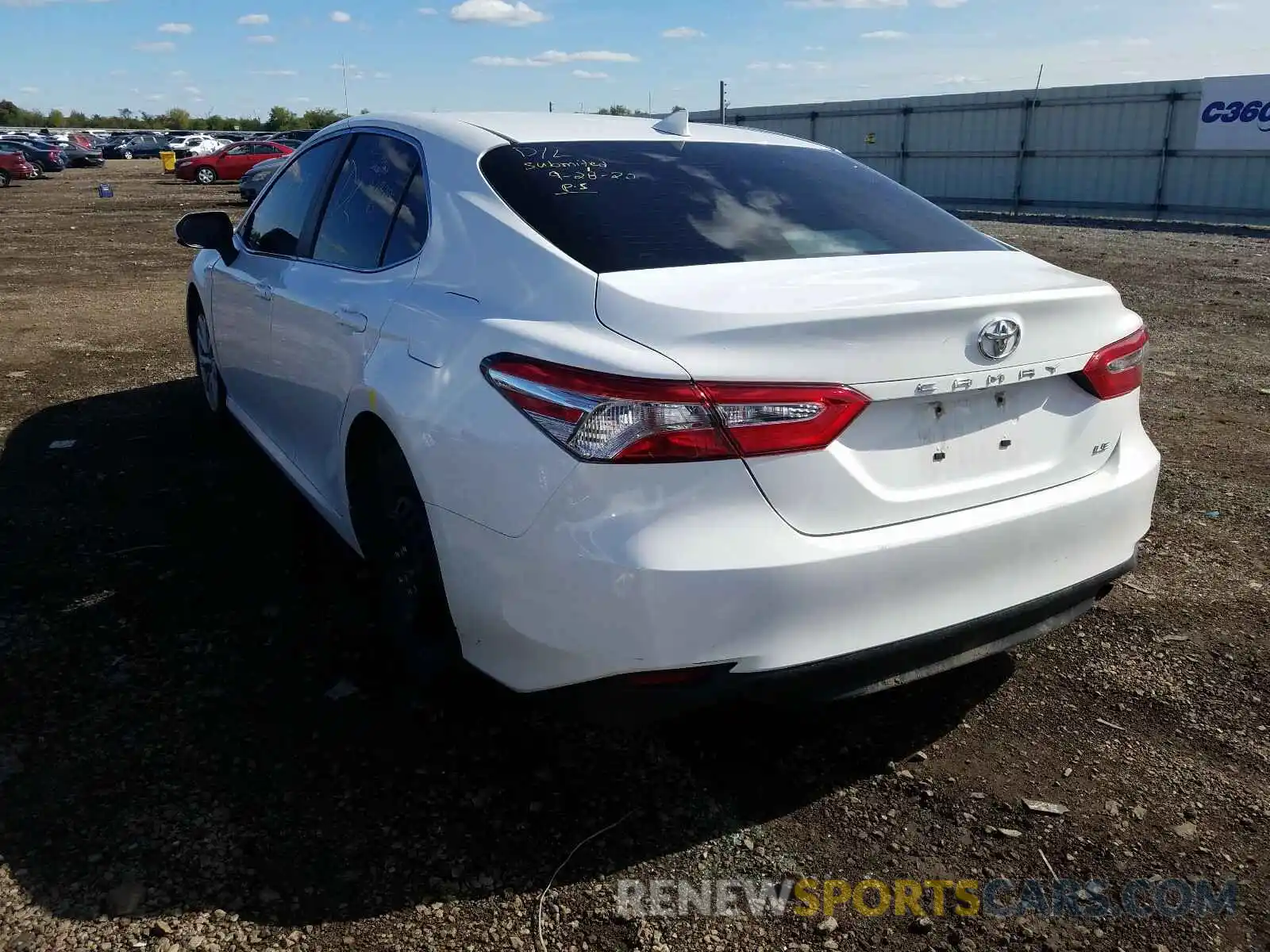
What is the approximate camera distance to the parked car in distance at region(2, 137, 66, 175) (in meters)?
40.9

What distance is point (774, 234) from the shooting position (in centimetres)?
285

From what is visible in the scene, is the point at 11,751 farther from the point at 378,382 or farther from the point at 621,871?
the point at 621,871

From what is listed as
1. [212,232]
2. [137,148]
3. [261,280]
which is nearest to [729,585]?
[261,280]

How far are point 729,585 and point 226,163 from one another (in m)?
36.6

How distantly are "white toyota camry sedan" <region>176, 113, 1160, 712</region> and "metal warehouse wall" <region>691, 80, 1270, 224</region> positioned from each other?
22.5 m

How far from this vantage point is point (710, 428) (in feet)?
7.06

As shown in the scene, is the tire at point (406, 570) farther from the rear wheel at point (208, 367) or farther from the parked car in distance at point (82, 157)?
the parked car in distance at point (82, 157)

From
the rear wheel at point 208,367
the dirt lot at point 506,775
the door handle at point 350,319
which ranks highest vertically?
the door handle at point 350,319

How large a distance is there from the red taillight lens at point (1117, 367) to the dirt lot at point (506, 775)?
99 centimetres

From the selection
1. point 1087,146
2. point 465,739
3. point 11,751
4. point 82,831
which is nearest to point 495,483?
point 465,739

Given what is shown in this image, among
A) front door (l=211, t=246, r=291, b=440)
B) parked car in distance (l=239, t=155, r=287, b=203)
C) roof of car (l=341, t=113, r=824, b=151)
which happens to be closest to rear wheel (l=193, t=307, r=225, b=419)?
front door (l=211, t=246, r=291, b=440)

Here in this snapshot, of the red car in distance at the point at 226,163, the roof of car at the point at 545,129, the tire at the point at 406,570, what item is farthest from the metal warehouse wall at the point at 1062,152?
the tire at the point at 406,570

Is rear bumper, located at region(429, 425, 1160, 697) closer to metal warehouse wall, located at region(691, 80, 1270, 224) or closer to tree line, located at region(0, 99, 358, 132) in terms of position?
metal warehouse wall, located at region(691, 80, 1270, 224)

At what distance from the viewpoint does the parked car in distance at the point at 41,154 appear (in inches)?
1610
